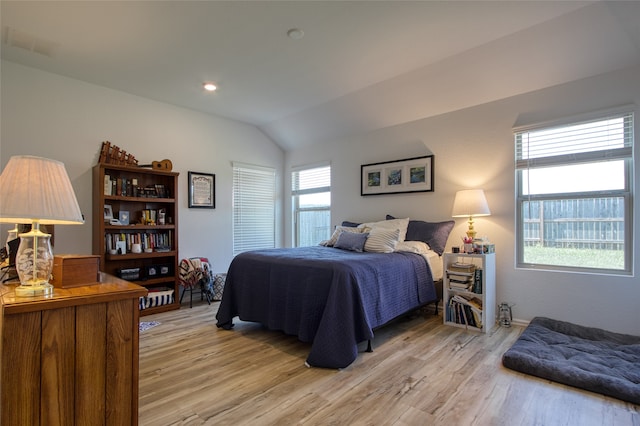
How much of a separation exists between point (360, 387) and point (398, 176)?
279 cm

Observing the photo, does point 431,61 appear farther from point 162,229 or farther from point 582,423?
point 162,229

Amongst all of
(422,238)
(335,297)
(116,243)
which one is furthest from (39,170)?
(422,238)

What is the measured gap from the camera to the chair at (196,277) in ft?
13.0

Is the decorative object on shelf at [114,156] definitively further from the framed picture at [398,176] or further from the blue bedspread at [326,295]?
the framed picture at [398,176]

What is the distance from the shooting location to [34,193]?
45.5 inches

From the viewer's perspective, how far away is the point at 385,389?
1999 mm

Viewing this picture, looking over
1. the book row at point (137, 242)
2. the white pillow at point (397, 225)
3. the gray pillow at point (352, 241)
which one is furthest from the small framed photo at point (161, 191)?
the white pillow at point (397, 225)

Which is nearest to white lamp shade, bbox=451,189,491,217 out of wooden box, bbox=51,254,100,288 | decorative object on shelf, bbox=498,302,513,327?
decorative object on shelf, bbox=498,302,513,327

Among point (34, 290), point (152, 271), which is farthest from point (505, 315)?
point (152, 271)

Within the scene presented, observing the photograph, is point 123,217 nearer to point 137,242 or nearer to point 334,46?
point 137,242

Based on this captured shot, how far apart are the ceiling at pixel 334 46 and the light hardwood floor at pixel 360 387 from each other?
8.31ft

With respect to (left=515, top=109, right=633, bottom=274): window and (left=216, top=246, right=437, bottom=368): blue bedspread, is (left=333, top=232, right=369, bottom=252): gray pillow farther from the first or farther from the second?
(left=515, top=109, right=633, bottom=274): window

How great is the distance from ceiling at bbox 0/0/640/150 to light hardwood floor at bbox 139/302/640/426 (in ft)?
8.31

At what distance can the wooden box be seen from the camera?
51.8 inches
